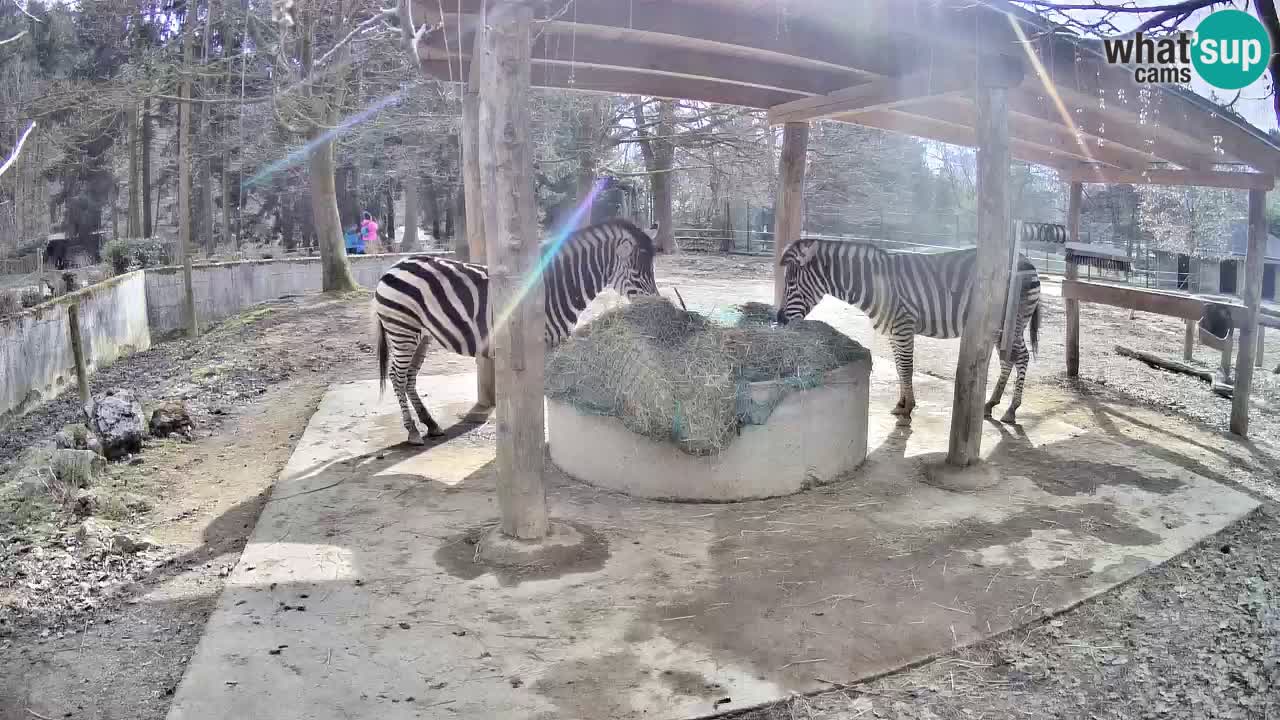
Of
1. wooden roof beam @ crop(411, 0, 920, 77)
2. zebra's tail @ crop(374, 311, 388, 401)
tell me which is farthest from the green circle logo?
zebra's tail @ crop(374, 311, 388, 401)

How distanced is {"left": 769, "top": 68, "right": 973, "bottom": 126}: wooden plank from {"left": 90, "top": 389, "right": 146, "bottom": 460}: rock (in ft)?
21.7

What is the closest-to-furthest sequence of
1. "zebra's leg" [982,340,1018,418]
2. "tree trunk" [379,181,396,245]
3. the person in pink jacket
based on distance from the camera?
"zebra's leg" [982,340,1018,418]
the person in pink jacket
"tree trunk" [379,181,396,245]

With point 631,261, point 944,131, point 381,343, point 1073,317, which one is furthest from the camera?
point 1073,317

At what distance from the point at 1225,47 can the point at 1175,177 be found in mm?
4378

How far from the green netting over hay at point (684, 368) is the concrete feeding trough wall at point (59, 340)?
645 cm

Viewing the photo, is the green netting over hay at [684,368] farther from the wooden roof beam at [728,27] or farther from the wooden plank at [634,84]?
the wooden plank at [634,84]

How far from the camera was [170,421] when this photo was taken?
7.79 m

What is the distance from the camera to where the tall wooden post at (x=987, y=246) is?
580 centimetres

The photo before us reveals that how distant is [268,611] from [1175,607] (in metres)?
4.47

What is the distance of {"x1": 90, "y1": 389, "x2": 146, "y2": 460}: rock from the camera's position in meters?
6.99

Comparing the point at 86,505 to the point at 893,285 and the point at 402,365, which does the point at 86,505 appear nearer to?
the point at 402,365

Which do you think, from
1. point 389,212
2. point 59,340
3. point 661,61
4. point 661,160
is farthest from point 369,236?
point 661,61

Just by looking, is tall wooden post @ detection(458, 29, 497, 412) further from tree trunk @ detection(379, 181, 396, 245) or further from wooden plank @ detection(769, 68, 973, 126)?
tree trunk @ detection(379, 181, 396, 245)

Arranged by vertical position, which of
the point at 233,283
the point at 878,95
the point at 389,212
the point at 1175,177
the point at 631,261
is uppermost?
the point at 389,212
